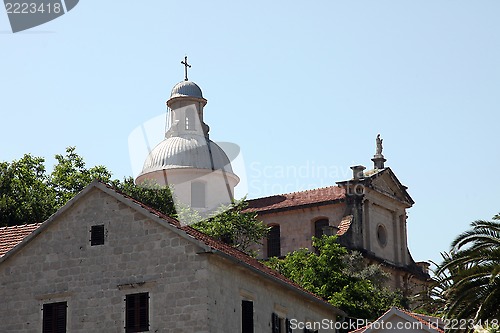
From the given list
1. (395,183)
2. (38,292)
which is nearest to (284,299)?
(38,292)

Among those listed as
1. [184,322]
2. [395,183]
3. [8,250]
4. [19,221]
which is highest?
[395,183]

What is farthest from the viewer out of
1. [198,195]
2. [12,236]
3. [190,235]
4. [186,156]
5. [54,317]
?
[186,156]

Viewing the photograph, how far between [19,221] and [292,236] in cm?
2392

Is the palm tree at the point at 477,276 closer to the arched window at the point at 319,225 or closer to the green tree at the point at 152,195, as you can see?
the green tree at the point at 152,195

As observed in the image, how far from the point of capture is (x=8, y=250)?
43.0 metres

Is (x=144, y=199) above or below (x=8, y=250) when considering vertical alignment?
above

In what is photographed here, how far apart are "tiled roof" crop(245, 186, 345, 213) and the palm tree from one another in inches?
1634

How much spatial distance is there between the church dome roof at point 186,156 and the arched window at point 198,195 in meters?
1.27

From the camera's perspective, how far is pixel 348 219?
256 feet

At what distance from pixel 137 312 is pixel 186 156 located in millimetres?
42478

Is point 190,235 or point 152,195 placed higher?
point 152,195

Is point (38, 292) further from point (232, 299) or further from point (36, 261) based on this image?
point (232, 299)

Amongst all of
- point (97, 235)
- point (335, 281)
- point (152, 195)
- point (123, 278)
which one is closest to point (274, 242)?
point (152, 195)

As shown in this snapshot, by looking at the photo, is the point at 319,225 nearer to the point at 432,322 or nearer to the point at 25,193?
the point at 25,193
